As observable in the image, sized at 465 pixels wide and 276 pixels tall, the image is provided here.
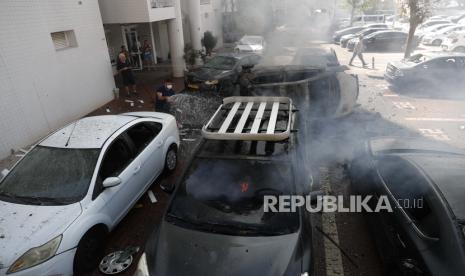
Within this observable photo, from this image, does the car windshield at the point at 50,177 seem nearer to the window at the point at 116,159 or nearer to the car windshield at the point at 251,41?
the window at the point at 116,159

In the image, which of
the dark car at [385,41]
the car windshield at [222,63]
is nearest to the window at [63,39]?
the car windshield at [222,63]

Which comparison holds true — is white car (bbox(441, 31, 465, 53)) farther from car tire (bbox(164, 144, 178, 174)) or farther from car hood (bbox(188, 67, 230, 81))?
car tire (bbox(164, 144, 178, 174))

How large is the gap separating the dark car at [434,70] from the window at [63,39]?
10.2m

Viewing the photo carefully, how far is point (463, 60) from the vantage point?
923cm

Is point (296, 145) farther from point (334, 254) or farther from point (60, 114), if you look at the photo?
point (60, 114)

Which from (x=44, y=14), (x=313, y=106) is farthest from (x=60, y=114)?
(x=313, y=106)

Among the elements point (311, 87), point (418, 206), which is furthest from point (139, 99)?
point (418, 206)

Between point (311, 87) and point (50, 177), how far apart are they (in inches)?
197

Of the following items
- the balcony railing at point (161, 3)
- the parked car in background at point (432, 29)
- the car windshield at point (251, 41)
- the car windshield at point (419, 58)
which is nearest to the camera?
the car windshield at point (419, 58)

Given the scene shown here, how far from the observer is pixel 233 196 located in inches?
121

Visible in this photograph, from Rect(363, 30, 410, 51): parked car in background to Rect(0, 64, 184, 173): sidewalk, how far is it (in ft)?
40.8

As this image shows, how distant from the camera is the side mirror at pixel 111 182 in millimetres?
3597

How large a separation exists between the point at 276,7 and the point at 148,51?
1313cm

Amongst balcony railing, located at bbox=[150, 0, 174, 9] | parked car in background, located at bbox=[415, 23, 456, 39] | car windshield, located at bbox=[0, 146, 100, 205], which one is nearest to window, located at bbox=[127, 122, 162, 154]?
car windshield, located at bbox=[0, 146, 100, 205]
